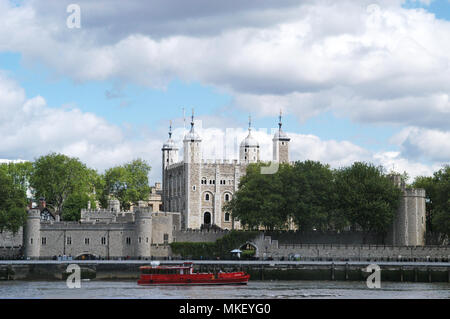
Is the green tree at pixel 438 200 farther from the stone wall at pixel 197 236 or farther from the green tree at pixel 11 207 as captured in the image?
the green tree at pixel 11 207

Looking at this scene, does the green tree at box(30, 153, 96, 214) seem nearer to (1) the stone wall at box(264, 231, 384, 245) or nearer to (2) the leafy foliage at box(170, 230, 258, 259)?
(2) the leafy foliage at box(170, 230, 258, 259)

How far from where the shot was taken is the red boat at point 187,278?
280 feet

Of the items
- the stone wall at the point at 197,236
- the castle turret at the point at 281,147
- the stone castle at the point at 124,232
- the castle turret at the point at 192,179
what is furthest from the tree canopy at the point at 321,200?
the castle turret at the point at 281,147

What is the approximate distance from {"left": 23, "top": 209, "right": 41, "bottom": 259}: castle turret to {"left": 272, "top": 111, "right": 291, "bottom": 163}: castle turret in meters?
46.4

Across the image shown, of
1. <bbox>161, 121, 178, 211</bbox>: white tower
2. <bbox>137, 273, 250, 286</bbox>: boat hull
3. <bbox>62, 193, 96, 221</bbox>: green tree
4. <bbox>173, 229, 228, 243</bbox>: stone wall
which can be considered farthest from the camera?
<bbox>161, 121, 178, 211</bbox>: white tower

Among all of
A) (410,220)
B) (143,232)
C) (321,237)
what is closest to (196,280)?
(143,232)

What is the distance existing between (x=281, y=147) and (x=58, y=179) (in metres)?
30.9

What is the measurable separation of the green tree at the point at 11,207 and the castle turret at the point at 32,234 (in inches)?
157

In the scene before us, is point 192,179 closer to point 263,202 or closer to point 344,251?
point 263,202

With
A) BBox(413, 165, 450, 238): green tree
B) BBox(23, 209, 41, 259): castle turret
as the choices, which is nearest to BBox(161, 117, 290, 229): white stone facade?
BBox(413, 165, 450, 238): green tree

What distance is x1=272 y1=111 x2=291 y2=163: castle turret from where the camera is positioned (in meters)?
145
